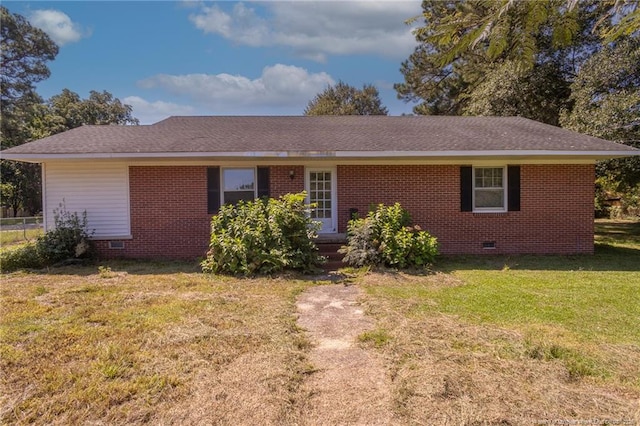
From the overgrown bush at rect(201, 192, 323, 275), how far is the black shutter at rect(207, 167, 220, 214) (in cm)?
Answer: 189

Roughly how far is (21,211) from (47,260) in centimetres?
2656

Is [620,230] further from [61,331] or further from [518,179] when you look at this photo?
[61,331]

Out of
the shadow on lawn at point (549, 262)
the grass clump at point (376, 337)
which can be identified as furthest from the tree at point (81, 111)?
the grass clump at point (376, 337)

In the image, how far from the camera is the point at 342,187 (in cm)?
988

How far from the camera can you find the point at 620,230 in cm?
1554

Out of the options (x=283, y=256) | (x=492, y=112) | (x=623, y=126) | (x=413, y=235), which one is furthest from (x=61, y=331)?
(x=492, y=112)

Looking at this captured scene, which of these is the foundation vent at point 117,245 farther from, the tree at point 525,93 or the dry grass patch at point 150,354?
the tree at point 525,93

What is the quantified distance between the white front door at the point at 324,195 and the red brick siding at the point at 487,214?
25 cm

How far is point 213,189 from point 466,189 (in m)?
6.46

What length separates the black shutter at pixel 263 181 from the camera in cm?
973

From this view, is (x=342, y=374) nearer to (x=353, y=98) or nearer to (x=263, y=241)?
(x=263, y=241)

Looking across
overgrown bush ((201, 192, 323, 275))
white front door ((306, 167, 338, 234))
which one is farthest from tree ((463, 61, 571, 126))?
overgrown bush ((201, 192, 323, 275))

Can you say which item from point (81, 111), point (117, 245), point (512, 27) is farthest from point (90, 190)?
point (81, 111)

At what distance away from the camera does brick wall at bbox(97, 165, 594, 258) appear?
960 cm
